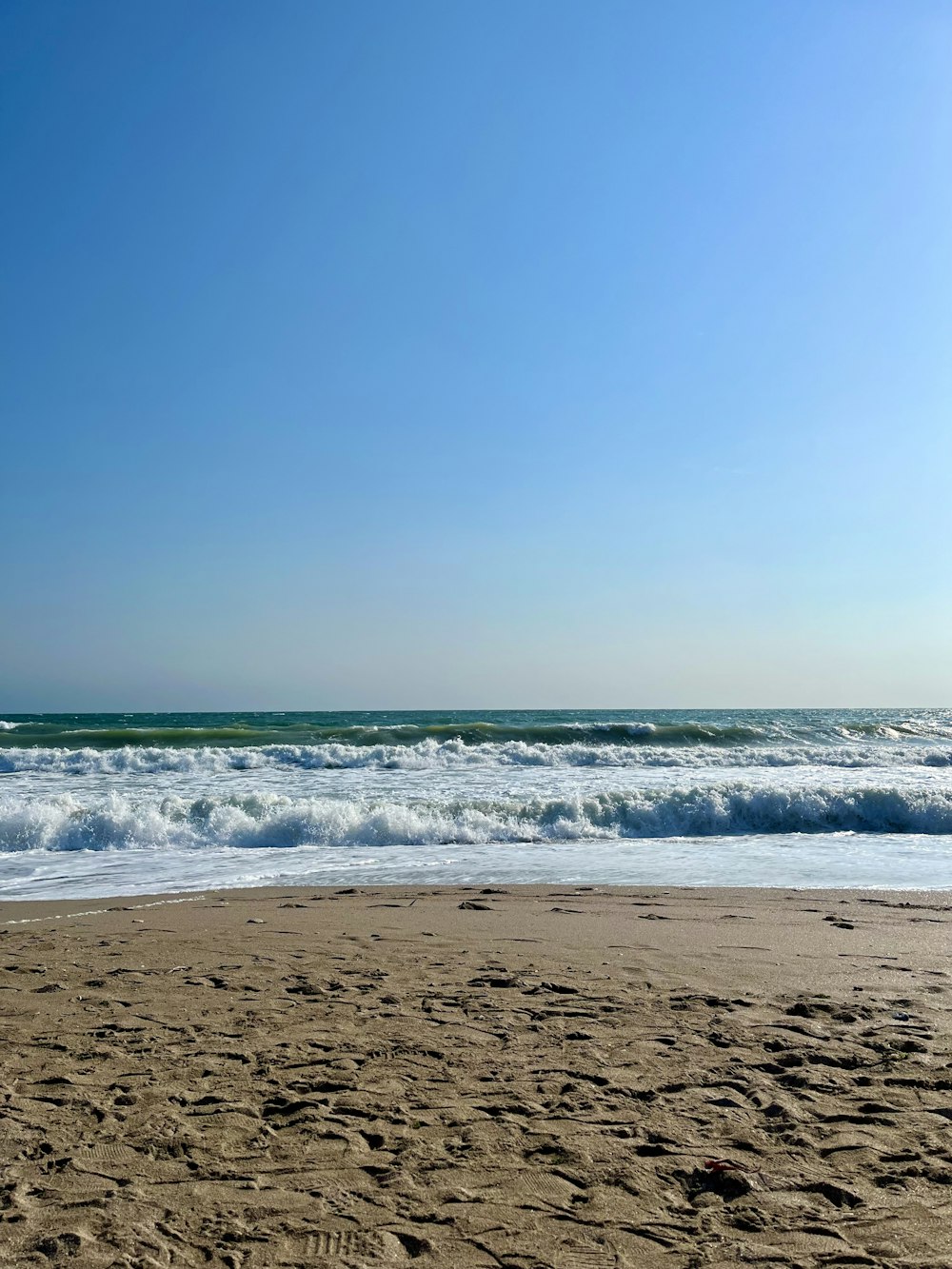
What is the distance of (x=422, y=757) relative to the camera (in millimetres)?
26516

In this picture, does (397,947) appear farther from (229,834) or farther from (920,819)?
(920,819)

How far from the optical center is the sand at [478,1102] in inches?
94.7

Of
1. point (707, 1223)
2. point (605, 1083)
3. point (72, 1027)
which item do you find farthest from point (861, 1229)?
point (72, 1027)

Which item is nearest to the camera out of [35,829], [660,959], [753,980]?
[753,980]

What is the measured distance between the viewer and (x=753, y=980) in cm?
502

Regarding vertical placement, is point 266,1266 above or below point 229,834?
above

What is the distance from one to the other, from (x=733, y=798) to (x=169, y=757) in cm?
1801

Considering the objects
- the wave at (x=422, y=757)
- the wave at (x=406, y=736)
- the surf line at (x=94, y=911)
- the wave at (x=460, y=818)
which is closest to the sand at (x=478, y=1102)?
the surf line at (x=94, y=911)

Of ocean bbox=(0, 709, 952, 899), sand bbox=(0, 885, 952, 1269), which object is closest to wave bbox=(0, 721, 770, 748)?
ocean bbox=(0, 709, 952, 899)

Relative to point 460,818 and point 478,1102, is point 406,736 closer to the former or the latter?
point 460,818

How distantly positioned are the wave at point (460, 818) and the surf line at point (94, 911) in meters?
4.43

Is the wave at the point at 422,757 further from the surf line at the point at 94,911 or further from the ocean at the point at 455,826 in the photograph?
the surf line at the point at 94,911

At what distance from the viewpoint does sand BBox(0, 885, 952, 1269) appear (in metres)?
2.40

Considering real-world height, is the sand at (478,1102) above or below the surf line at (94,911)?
above
